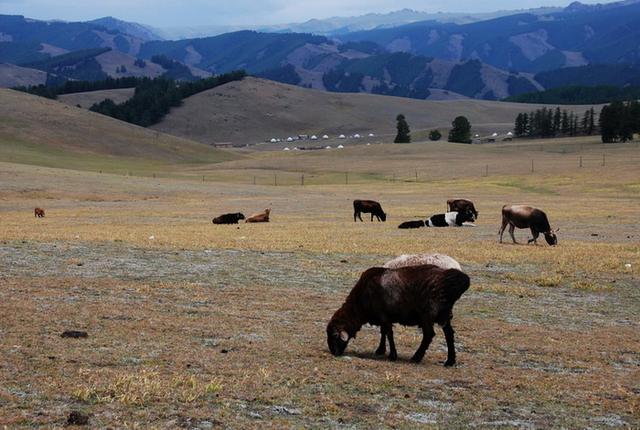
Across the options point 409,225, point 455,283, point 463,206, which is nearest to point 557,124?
point 463,206

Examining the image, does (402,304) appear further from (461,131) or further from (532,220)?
(461,131)

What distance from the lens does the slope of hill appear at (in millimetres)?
123312

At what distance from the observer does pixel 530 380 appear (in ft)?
35.6

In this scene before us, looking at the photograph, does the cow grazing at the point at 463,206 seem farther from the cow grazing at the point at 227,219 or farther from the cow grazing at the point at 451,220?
the cow grazing at the point at 227,219

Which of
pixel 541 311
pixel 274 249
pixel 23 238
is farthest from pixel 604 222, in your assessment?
pixel 23 238

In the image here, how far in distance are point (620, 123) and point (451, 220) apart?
113034 mm

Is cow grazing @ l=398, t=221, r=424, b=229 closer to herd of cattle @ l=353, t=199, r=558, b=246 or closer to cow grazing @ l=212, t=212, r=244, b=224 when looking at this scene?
herd of cattle @ l=353, t=199, r=558, b=246

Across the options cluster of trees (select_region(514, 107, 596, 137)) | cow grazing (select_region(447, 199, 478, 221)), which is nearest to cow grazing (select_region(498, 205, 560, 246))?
cow grazing (select_region(447, 199, 478, 221))

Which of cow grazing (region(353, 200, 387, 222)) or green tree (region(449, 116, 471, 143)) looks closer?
cow grazing (region(353, 200, 387, 222))

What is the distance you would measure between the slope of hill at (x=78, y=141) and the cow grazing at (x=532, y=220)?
91472 mm

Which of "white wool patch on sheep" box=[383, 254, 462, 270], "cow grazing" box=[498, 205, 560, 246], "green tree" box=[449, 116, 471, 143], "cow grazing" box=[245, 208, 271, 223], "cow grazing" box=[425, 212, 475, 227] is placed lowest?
"cow grazing" box=[245, 208, 271, 223]

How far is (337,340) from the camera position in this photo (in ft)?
38.7

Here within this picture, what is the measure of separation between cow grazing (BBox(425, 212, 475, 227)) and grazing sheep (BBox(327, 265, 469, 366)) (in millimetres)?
24758

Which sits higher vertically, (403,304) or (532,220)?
(403,304)
